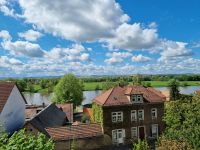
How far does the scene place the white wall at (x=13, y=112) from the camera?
30650 millimetres

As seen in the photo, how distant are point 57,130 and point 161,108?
14.7m

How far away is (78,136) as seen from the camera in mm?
32844

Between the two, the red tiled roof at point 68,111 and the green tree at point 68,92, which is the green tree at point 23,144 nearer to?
the red tiled roof at point 68,111

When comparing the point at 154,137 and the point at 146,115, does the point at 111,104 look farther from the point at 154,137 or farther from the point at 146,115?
the point at 154,137

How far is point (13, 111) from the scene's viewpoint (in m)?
33.5

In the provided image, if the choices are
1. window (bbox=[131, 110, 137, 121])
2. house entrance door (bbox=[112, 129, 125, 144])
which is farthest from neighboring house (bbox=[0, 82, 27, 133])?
window (bbox=[131, 110, 137, 121])

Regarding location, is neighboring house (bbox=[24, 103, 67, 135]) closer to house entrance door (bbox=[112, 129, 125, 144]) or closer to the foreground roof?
the foreground roof

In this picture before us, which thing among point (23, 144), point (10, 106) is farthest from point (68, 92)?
point (23, 144)

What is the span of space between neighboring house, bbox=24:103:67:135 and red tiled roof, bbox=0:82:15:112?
3.61 m

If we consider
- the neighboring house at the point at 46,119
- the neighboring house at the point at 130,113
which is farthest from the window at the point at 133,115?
the neighboring house at the point at 46,119

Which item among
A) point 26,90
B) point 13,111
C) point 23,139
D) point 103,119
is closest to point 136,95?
point 103,119

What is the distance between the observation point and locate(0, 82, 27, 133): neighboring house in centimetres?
3027

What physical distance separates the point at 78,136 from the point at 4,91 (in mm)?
9474

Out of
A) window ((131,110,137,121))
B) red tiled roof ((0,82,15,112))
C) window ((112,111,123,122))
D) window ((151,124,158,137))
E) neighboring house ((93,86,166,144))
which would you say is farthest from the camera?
window ((151,124,158,137))
